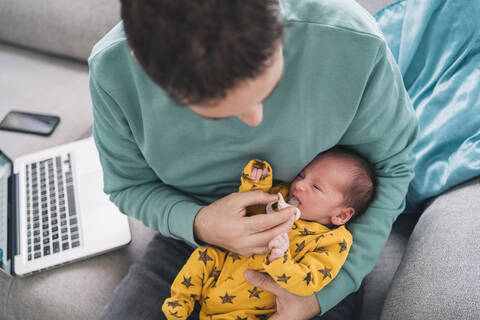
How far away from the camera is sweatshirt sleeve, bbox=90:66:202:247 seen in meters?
0.79

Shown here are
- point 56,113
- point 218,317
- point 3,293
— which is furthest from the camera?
point 56,113

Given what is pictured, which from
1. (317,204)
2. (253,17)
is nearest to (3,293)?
(317,204)

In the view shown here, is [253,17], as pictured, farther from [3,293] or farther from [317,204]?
[3,293]

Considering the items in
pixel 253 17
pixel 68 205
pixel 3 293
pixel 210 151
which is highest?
pixel 253 17

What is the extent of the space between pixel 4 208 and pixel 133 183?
0.61 m

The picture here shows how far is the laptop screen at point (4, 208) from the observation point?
3.60 feet

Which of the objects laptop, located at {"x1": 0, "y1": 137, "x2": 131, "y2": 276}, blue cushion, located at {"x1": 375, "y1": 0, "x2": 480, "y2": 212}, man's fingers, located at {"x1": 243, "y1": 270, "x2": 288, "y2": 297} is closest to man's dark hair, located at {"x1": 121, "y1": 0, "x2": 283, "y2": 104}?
man's fingers, located at {"x1": 243, "y1": 270, "x2": 288, "y2": 297}

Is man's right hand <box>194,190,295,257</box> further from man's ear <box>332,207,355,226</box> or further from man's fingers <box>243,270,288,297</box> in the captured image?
man's ear <box>332,207,355,226</box>

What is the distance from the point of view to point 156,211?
2.91 feet

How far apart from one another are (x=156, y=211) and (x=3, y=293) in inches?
27.0

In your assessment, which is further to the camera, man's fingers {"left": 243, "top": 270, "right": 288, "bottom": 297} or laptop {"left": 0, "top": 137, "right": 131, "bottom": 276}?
laptop {"left": 0, "top": 137, "right": 131, "bottom": 276}

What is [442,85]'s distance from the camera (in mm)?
1061

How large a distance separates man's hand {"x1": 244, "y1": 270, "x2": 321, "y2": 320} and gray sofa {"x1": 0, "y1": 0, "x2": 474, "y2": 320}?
247 millimetres

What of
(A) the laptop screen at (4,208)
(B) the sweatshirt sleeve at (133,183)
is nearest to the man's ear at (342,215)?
(B) the sweatshirt sleeve at (133,183)
